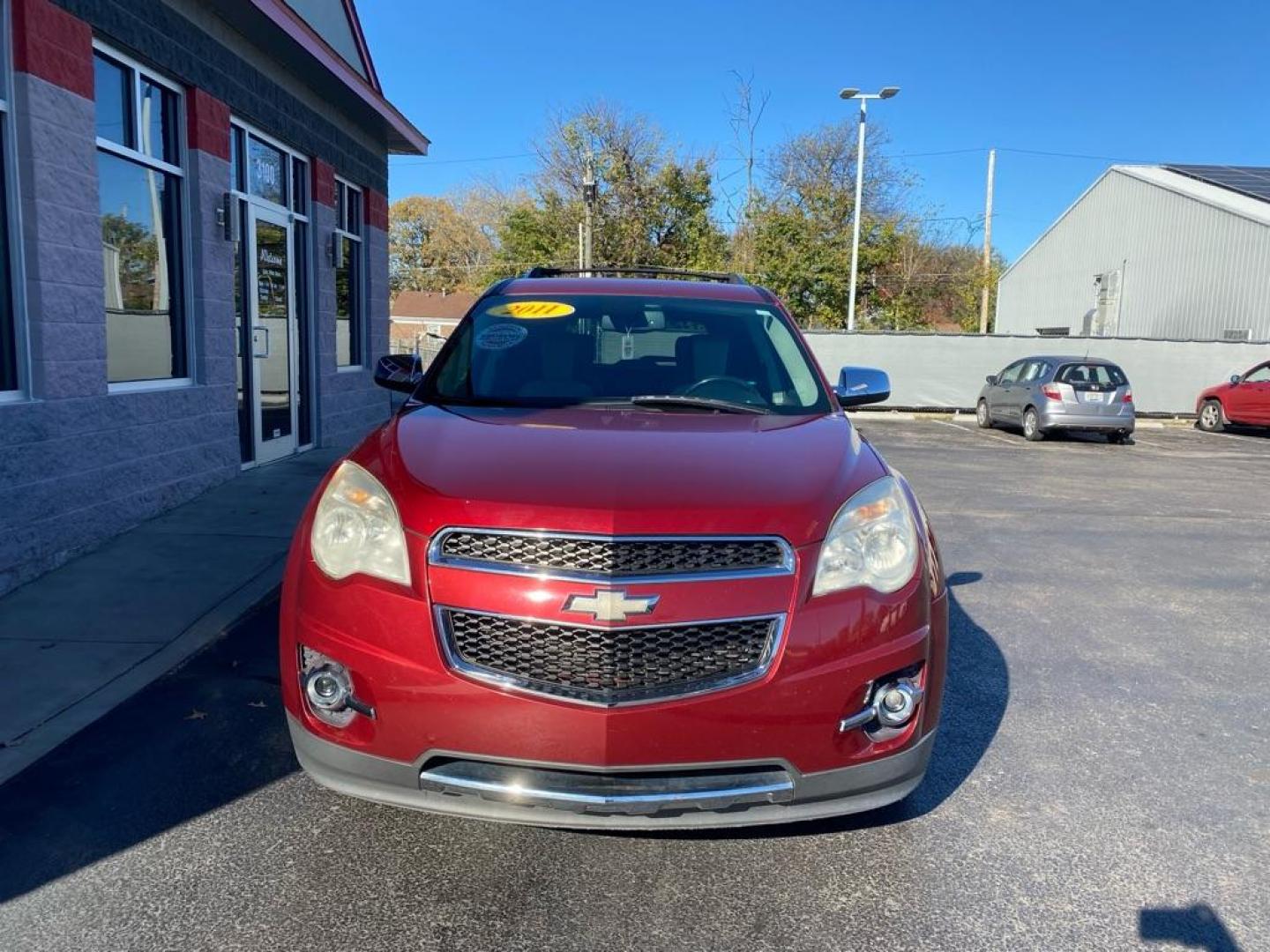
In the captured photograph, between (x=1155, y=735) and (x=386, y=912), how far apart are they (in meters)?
3.08

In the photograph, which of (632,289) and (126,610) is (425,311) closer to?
(126,610)

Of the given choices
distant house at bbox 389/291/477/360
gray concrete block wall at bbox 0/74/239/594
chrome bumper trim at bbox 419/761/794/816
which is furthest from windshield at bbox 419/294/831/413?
distant house at bbox 389/291/477/360

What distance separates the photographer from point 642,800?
7.87ft

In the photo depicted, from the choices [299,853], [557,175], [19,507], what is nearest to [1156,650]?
[299,853]

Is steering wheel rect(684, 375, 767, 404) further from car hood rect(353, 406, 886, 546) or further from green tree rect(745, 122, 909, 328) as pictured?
green tree rect(745, 122, 909, 328)

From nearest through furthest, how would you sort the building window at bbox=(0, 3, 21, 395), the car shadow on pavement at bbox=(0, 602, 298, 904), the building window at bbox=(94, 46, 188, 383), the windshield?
the car shadow on pavement at bbox=(0, 602, 298, 904)
the windshield
the building window at bbox=(0, 3, 21, 395)
the building window at bbox=(94, 46, 188, 383)

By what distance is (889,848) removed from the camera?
2.92 m

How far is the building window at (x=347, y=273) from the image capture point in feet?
37.1

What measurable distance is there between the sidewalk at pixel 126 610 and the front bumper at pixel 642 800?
164cm

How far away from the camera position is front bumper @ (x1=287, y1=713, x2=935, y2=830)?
7.91ft

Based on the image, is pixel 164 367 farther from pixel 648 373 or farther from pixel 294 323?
pixel 648 373

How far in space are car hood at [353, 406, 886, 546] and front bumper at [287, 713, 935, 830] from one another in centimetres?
62

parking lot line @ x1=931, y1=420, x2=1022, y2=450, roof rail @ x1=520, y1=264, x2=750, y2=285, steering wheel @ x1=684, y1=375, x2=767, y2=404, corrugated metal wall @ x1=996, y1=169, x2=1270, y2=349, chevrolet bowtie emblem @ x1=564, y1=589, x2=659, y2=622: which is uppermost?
corrugated metal wall @ x1=996, y1=169, x2=1270, y2=349

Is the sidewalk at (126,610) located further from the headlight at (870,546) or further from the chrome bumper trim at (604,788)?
the headlight at (870,546)
